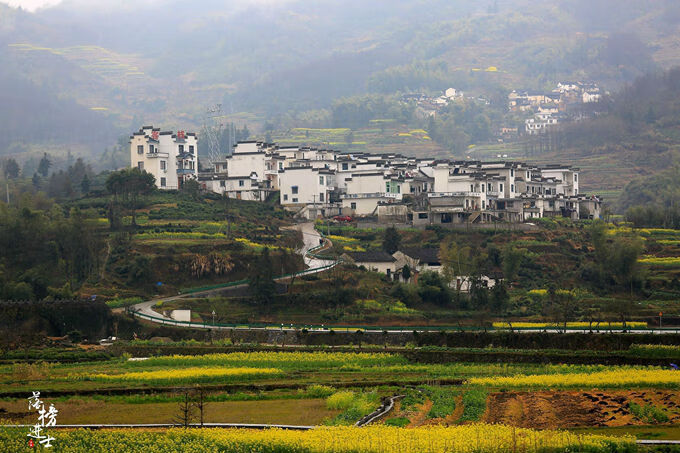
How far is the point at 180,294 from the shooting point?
6506cm

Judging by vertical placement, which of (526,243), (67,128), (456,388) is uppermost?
(67,128)

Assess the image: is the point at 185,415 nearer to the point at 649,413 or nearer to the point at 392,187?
the point at 649,413

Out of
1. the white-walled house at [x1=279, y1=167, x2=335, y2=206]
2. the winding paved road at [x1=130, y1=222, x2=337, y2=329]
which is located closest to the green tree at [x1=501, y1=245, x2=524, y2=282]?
the winding paved road at [x1=130, y1=222, x2=337, y2=329]

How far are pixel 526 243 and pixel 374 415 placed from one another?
153 ft

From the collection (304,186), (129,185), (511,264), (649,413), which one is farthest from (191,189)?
(649,413)

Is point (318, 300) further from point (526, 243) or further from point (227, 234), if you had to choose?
point (526, 243)

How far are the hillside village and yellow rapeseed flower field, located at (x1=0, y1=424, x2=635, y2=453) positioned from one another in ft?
180

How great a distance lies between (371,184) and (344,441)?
213ft

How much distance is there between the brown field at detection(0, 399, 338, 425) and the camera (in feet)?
109

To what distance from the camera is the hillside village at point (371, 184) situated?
8694 cm

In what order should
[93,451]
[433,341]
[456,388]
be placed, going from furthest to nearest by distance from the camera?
[433,341]
[456,388]
[93,451]

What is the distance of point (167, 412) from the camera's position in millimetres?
35000

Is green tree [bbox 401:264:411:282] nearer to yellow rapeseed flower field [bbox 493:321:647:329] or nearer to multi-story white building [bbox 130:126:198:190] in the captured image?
yellow rapeseed flower field [bbox 493:321:647:329]

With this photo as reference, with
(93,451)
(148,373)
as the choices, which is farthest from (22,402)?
(93,451)
